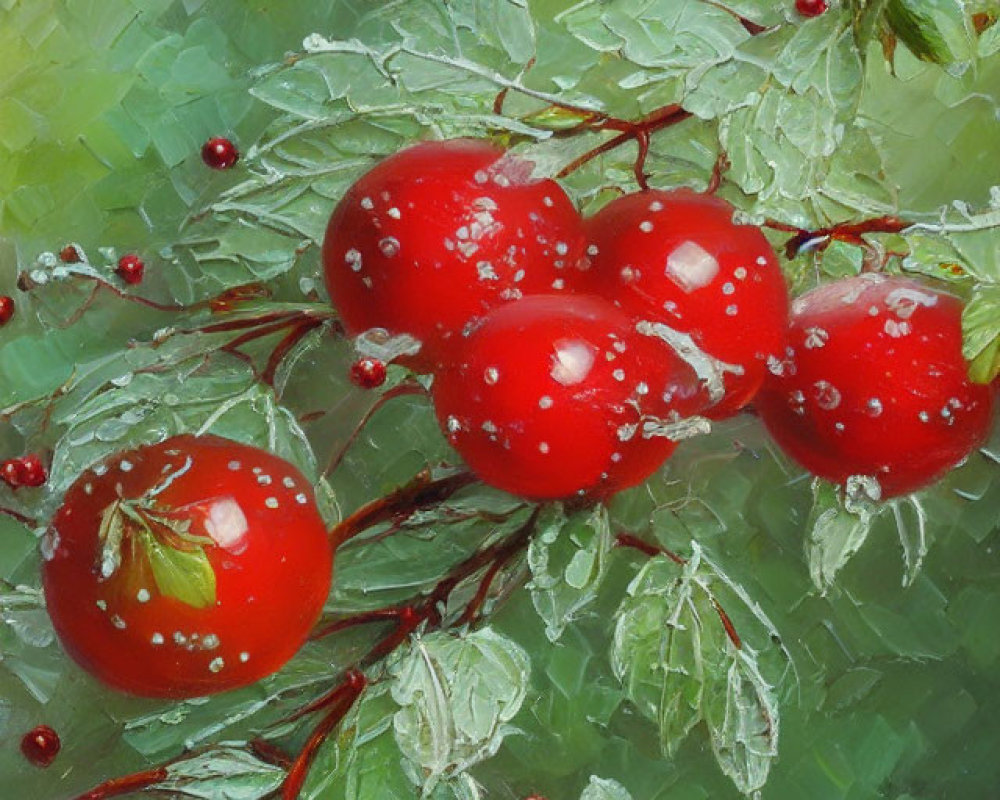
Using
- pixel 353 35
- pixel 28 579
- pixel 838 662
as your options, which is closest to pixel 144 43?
pixel 353 35

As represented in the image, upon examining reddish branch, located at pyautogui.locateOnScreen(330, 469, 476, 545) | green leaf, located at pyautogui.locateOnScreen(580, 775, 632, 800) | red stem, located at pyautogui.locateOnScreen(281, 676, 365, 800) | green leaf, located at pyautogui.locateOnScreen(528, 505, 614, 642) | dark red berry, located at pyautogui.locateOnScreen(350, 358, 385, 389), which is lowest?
green leaf, located at pyautogui.locateOnScreen(580, 775, 632, 800)

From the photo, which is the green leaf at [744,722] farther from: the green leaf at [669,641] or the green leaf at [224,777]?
the green leaf at [224,777]

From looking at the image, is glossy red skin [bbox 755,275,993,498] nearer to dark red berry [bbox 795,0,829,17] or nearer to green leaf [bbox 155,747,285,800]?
dark red berry [bbox 795,0,829,17]

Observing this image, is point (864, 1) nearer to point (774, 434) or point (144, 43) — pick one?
point (774, 434)

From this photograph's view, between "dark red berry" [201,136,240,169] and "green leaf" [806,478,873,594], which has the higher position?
"dark red berry" [201,136,240,169]

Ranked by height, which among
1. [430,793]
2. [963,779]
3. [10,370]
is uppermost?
Answer: [10,370]

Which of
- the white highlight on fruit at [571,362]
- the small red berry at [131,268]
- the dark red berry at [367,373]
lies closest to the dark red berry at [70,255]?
the small red berry at [131,268]

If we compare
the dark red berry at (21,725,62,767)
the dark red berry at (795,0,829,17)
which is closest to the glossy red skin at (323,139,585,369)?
the dark red berry at (795,0,829,17)
